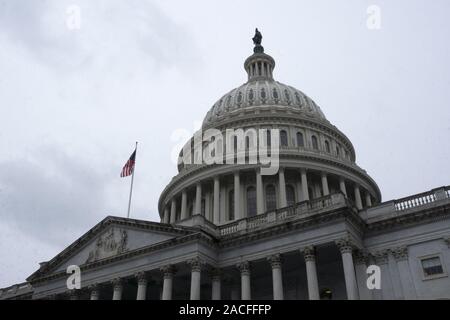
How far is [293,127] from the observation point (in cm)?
5788

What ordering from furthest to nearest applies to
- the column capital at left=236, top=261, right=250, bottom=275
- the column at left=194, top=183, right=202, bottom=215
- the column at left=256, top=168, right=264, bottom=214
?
the column at left=194, top=183, right=202, bottom=215
the column at left=256, top=168, right=264, bottom=214
the column capital at left=236, top=261, right=250, bottom=275

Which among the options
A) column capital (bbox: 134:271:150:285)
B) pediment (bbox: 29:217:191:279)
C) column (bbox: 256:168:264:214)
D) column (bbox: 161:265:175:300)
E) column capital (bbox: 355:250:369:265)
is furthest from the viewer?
column (bbox: 256:168:264:214)

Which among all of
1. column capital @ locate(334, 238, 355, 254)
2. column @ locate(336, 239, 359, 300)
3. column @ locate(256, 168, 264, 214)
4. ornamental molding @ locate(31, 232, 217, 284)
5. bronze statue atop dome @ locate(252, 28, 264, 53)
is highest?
bronze statue atop dome @ locate(252, 28, 264, 53)

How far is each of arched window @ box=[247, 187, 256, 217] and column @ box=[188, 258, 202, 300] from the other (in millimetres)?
17315

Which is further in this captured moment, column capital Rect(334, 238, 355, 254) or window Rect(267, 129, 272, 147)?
window Rect(267, 129, 272, 147)

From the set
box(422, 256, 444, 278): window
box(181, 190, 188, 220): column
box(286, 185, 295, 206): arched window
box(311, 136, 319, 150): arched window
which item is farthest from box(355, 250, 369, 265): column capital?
box(311, 136, 319, 150): arched window

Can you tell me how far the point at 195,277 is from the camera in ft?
108

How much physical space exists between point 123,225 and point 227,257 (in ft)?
32.2

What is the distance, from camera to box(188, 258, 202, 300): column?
32125 millimetres

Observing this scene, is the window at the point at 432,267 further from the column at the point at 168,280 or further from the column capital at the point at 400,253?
the column at the point at 168,280

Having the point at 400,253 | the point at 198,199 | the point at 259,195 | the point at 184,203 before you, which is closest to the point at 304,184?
the point at 259,195

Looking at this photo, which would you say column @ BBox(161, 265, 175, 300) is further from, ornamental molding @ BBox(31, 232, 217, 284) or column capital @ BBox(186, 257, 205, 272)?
column capital @ BBox(186, 257, 205, 272)

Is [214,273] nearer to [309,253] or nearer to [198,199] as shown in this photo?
[309,253]
